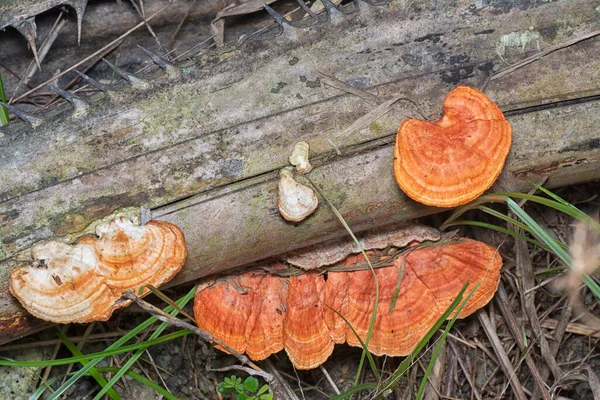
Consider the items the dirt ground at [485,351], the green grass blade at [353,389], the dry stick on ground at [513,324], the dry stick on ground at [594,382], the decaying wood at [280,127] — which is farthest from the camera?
the dirt ground at [485,351]

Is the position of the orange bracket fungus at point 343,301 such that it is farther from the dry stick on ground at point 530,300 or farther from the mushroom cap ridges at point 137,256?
the mushroom cap ridges at point 137,256

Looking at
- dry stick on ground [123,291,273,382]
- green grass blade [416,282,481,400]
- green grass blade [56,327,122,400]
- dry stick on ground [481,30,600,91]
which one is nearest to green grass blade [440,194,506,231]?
green grass blade [416,282,481,400]

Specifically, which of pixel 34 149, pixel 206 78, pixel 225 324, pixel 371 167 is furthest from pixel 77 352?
pixel 371 167

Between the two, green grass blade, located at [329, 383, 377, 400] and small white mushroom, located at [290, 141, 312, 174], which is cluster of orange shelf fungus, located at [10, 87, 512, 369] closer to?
green grass blade, located at [329, 383, 377, 400]

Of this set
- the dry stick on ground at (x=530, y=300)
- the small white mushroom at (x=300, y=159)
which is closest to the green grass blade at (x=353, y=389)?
the dry stick on ground at (x=530, y=300)

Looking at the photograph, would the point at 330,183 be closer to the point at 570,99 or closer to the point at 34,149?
the point at 570,99

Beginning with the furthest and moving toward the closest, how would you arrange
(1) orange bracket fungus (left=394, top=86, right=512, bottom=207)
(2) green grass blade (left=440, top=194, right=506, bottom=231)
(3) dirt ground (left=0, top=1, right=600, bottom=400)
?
(3) dirt ground (left=0, top=1, right=600, bottom=400) < (2) green grass blade (left=440, top=194, right=506, bottom=231) < (1) orange bracket fungus (left=394, top=86, right=512, bottom=207)
